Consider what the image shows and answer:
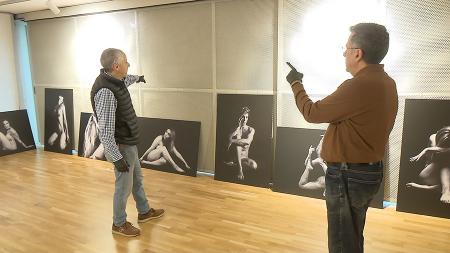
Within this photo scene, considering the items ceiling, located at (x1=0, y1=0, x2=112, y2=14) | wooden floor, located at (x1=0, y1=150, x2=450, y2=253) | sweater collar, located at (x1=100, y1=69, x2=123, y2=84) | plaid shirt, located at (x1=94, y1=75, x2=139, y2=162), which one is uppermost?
ceiling, located at (x1=0, y1=0, x2=112, y2=14)

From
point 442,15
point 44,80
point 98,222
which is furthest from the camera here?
point 44,80

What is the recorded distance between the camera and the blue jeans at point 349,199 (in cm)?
191

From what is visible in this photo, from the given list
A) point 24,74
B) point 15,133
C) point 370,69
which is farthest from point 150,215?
point 24,74

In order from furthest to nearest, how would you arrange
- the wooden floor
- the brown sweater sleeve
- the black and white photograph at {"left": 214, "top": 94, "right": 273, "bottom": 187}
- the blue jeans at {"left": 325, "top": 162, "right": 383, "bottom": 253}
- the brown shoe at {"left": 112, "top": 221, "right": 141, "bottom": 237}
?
the black and white photograph at {"left": 214, "top": 94, "right": 273, "bottom": 187} → the brown shoe at {"left": 112, "top": 221, "right": 141, "bottom": 237} → the wooden floor → the blue jeans at {"left": 325, "top": 162, "right": 383, "bottom": 253} → the brown sweater sleeve

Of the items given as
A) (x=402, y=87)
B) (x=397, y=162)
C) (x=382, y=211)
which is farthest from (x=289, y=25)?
(x=382, y=211)

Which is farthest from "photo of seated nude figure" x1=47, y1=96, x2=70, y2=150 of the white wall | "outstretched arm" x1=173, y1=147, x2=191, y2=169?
"outstretched arm" x1=173, y1=147, x2=191, y2=169

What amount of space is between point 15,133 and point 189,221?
164 inches

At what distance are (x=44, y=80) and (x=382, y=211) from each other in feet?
18.2

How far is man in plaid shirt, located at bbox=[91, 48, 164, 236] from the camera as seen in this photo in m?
2.86

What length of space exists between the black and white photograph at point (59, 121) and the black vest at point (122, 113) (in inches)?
134

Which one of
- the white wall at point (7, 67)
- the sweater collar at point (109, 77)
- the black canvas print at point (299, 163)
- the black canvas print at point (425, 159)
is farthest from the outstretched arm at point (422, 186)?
the white wall at point (7, 67)

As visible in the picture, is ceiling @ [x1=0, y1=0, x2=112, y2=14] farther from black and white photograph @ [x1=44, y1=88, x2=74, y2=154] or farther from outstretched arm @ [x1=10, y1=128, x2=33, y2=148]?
outstretched arm @ [x1=10, y1=128, x2=33, y2=148]

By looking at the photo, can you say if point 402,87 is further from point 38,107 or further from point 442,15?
point 38,107

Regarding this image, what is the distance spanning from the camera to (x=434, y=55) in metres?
3.33
